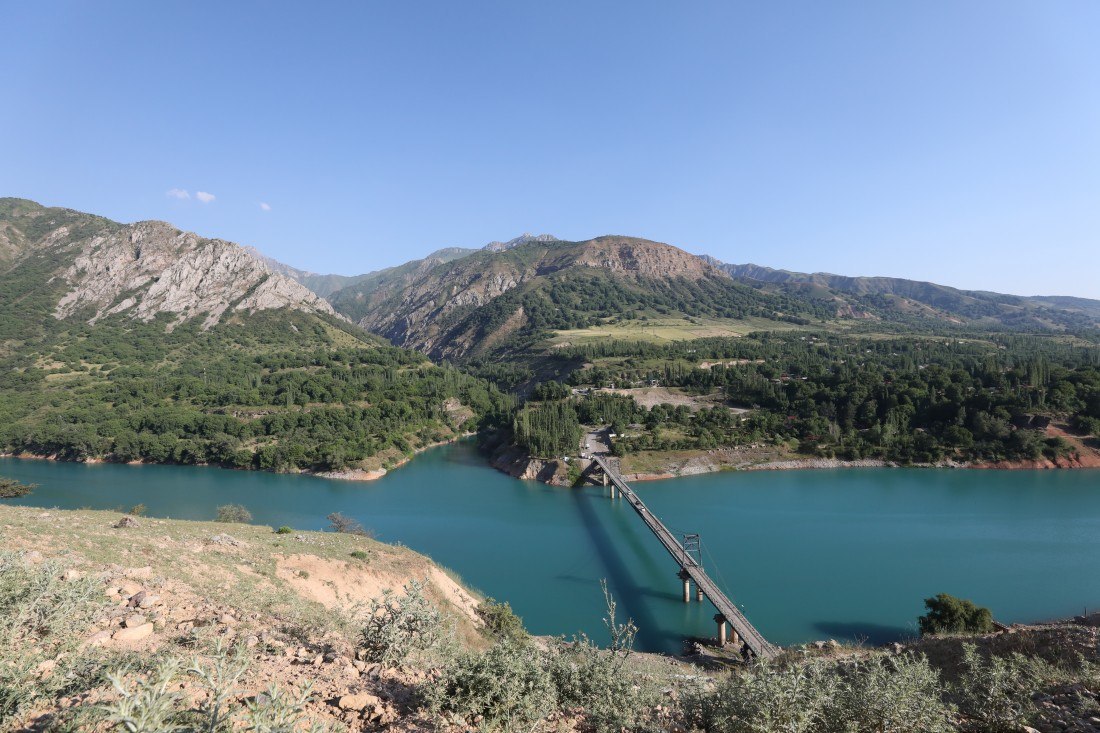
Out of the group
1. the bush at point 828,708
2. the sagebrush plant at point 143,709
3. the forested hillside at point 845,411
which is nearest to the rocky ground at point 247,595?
the sagebrush plant at point 143,709

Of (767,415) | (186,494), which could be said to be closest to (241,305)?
(186,494)

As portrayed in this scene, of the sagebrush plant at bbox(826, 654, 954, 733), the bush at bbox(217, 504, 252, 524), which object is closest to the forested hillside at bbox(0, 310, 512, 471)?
the bush at bbox(217, 504, 252, 524)

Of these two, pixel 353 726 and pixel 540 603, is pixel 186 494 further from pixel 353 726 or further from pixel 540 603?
pixel 353 726

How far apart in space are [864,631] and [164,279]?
16314 centimetres

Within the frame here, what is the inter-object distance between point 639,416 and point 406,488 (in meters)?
34.7

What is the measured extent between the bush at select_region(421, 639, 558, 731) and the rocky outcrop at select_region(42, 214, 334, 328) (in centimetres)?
14433

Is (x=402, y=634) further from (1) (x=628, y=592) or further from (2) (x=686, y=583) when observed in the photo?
(1) (x=628, y=592)

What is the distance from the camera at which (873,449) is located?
65.5 meters

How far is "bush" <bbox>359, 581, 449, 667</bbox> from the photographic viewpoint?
Result: 9133 millimetres

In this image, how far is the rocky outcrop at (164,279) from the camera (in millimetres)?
124562

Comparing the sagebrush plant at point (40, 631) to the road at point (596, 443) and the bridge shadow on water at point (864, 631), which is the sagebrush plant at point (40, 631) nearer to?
the bridge shadow on water at point (864, 631)

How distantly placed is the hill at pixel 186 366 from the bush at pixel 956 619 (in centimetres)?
5751

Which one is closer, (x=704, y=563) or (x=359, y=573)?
(x=359, y=573)

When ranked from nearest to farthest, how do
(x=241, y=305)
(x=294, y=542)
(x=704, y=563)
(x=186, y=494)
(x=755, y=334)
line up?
(x=294, y=542)
(x=704, y=563)
(x=186, y=494)
(x=241, y=305)
(x=755, y=334)
